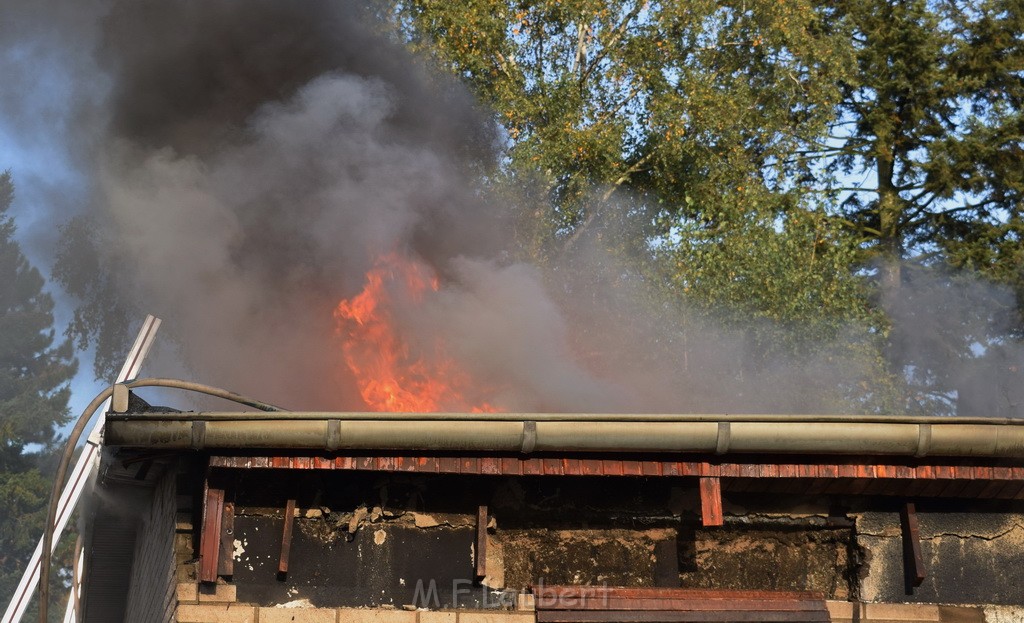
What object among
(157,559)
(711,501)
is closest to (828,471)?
(711,501)

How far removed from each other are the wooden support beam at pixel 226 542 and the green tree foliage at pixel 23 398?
3656cm

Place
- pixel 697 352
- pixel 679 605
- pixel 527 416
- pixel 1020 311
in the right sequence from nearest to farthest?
pixel 527 416
pixel 679 605
pixel 697 352
pixel 1020 311

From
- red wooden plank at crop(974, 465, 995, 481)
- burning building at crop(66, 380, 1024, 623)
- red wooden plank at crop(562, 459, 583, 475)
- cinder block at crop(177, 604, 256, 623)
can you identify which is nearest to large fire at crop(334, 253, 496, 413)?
burning building at crop(66, 380, 1024, 623)

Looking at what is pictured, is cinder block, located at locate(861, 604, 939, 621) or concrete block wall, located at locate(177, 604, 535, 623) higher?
cinder block, located at locate(861, 604, 939, 621)

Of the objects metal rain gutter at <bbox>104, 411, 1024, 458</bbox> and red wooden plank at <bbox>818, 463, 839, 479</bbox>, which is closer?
metal rain gutter at <bbox>104, 411, 1024, 458</bbox>

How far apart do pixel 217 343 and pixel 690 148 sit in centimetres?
891

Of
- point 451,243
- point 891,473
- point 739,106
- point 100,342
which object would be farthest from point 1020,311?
point 100,342

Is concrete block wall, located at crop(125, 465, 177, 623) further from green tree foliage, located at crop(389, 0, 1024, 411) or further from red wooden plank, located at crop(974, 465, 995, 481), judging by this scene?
green tree foliage, located at crop(389, 0, 1024, 411)

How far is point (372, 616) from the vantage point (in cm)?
667

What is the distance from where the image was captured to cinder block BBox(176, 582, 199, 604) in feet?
21.9

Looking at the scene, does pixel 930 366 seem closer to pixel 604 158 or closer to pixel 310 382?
pixel 604 158

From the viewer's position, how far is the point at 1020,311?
2242cm

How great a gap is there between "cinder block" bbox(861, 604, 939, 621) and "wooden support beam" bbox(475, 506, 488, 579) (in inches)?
86.4

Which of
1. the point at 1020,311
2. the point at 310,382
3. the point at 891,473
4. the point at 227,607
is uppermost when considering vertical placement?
the point at 1020,311
